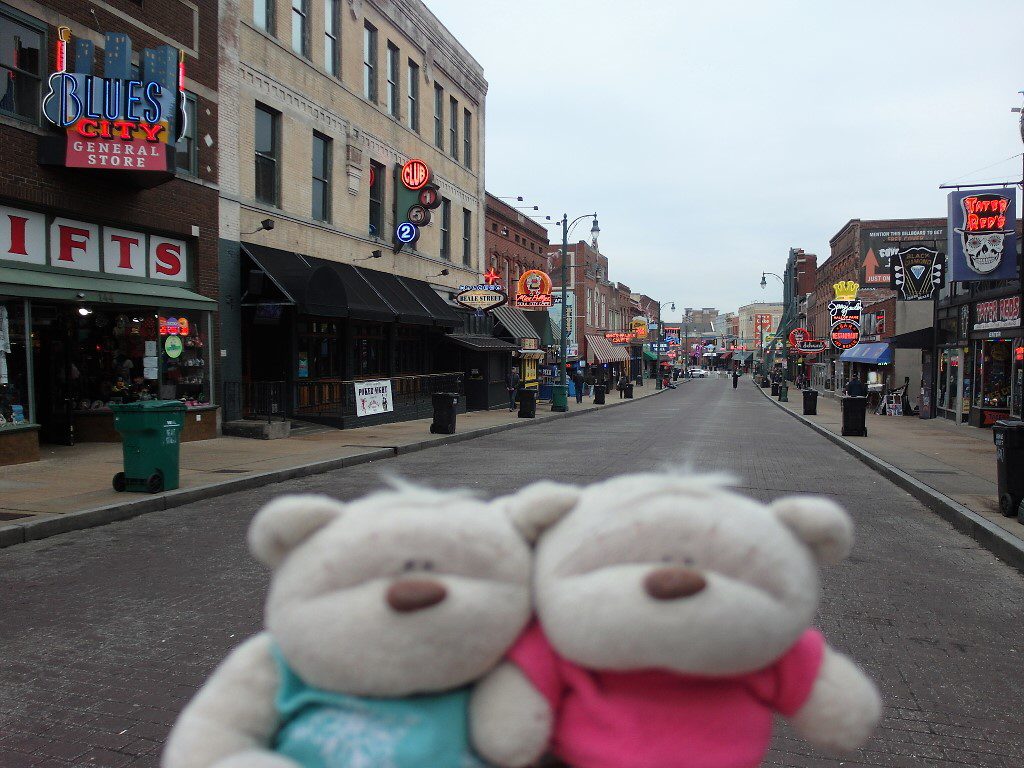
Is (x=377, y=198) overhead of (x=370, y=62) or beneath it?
beneath

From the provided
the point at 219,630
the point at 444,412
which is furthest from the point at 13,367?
the point at 219,630

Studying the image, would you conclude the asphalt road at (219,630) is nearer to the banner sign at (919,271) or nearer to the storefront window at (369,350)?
the storefront window at (369,350)

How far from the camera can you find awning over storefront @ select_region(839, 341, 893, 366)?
114 feet

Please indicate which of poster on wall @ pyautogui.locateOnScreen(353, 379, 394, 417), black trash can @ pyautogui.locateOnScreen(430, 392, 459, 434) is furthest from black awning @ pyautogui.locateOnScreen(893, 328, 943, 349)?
poster on wall @ pyautogui.locateOnScreen(353, 379, 394, 417)

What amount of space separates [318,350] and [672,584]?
1913 cm

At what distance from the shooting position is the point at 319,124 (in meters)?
20.3

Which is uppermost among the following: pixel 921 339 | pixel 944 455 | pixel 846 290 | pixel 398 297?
pixel 846 290

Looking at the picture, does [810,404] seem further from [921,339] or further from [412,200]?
[412,200]

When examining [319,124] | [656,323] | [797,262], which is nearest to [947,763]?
[319,124]

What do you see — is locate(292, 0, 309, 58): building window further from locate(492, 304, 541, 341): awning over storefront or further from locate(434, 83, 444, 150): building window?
locate(492, 304, 541, 341): awning over storefront

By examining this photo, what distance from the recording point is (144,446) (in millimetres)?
9359

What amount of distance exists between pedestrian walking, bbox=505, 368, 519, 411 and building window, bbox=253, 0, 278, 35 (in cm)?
1483

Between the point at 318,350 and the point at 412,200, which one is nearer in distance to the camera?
the point at 318,350

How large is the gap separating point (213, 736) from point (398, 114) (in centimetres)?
2517
